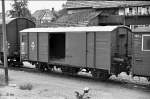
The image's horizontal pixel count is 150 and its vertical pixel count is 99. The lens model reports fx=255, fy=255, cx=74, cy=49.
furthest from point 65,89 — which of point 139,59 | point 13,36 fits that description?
point 13,36

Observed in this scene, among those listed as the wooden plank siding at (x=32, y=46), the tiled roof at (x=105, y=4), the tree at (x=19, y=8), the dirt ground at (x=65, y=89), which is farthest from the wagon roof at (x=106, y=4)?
the dirt ground at (x=65, y=89)

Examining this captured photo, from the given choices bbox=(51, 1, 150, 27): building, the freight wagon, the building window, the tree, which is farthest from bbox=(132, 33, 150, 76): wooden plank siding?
the tree

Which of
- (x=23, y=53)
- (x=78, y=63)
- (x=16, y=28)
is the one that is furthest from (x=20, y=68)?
(x=78, y=63)

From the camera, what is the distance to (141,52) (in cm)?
1172

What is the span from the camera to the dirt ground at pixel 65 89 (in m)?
10.8

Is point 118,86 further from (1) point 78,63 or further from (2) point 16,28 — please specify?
(2) point 16,28

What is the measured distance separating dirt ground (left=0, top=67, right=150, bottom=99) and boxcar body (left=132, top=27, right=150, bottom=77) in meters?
1.01

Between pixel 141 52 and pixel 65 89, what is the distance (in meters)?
3.97

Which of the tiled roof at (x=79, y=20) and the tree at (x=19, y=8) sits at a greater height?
the tree at (x=19, y=8)

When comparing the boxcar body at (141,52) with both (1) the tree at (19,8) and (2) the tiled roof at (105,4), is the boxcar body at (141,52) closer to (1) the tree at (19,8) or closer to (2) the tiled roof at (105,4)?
(2) the tiled roof at (105,4)

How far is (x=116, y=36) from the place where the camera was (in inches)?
524

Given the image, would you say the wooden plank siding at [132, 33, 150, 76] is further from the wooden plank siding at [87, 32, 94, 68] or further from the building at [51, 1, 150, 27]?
the building at [51, 1, 150, 27]

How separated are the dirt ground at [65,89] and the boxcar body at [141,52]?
3.32ft

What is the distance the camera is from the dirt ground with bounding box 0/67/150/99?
35.5 feet
